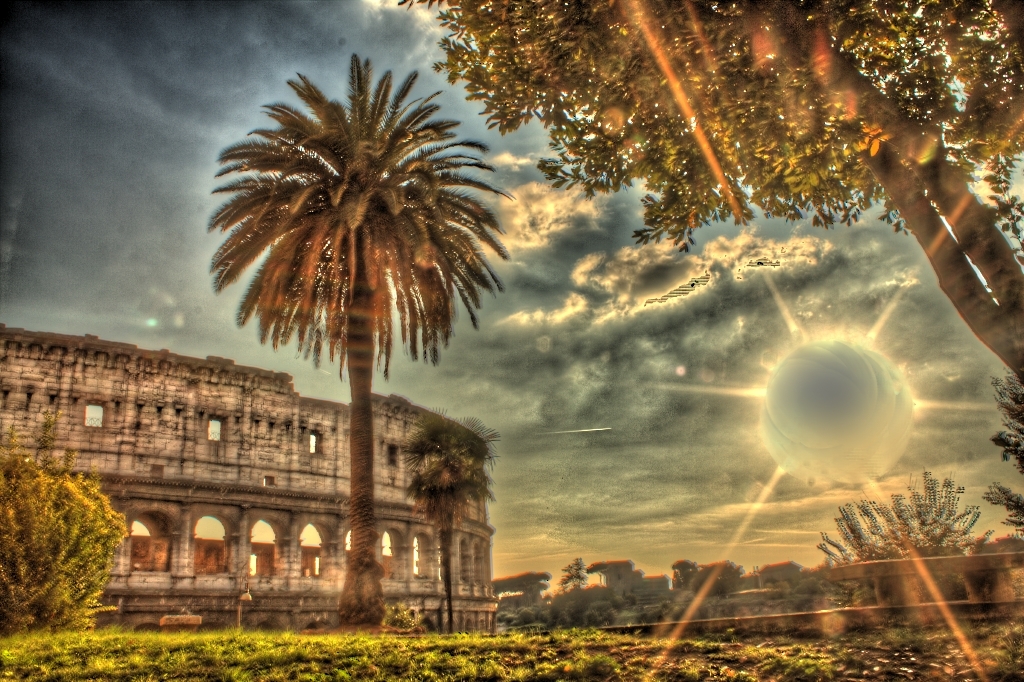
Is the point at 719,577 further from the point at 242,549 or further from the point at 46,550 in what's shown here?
the point at 46,550

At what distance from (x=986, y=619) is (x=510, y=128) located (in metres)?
8.51

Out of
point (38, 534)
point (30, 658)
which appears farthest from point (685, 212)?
point (38, 534)

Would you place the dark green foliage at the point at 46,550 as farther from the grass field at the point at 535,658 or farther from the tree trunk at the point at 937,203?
the tree trunk at the point at 937,203

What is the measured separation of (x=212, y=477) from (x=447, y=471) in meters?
17.8

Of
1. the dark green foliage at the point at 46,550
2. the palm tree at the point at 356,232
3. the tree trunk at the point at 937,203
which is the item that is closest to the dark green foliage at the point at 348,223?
the palm tree at the point at 356,232

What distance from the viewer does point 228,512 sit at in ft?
135

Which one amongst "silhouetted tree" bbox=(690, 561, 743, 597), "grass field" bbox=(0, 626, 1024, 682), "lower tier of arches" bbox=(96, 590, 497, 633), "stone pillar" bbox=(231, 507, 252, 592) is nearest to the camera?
"grass field" bbox=(0, 626, 1024, 682)

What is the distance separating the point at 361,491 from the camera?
19156 millimetres

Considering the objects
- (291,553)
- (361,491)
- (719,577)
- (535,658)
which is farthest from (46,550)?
(719,577)

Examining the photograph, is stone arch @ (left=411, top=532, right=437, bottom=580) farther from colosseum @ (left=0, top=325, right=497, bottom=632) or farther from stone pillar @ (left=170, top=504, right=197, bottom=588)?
stone pillar @ (left=170, top=504, right=197, bottom=588)

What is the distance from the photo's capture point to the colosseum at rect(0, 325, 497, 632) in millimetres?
38031

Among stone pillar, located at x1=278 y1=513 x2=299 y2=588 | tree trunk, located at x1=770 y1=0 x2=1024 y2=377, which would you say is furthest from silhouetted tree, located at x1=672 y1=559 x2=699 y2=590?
tree trunk, located at x1=770 y1=0 x2=1024 y2=377

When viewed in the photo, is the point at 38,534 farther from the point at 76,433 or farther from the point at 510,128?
the point at 76,433

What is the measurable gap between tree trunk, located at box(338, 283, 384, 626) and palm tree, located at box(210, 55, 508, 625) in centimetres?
3
